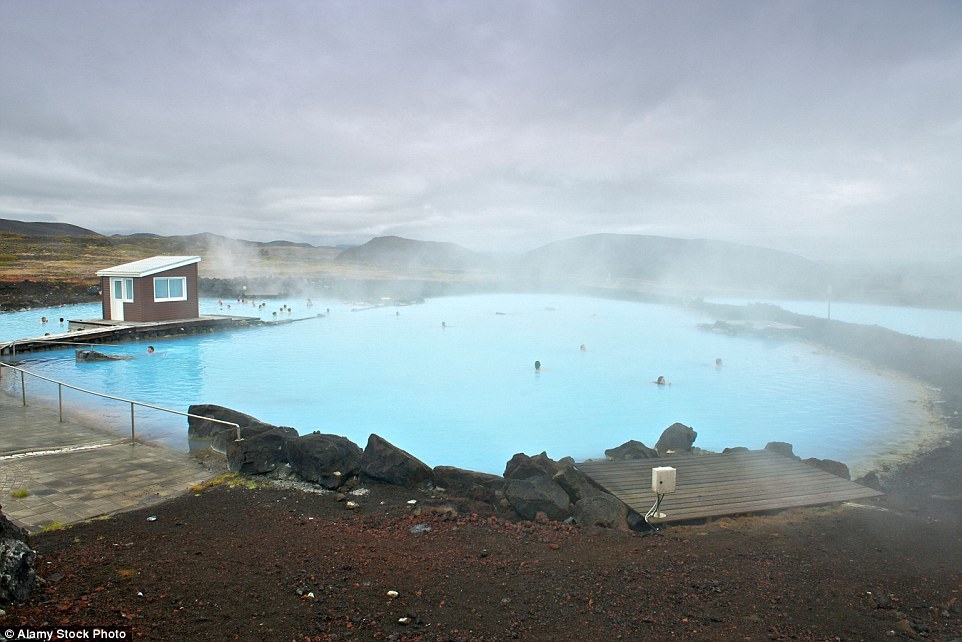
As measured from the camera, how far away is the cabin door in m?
19.2

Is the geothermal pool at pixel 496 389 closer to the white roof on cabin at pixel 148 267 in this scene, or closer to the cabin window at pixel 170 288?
the cabin window at pixel 170 288

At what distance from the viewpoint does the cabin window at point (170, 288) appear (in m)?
19.8

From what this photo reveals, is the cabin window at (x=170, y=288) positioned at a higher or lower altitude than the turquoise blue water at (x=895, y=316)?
higher

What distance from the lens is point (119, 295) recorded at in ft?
63.8

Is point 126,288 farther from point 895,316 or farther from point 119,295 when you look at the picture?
point 895,316

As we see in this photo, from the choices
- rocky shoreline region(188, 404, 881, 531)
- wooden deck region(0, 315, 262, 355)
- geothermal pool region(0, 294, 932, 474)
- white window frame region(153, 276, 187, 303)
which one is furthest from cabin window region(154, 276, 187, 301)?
rocky shoreline region(188, 404, 881, 531)

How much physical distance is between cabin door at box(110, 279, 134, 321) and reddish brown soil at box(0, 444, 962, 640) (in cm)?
1681

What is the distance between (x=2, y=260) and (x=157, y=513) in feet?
181

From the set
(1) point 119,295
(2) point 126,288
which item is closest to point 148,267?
(2) point 126,288

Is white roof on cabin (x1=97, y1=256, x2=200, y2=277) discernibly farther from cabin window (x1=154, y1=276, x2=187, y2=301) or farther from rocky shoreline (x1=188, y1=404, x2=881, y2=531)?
rocky shoreline (x1=188, y1=404, x2=881, y2=531)

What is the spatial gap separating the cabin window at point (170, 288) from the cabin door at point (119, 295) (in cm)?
78

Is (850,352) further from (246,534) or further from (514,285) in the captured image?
(514,285)

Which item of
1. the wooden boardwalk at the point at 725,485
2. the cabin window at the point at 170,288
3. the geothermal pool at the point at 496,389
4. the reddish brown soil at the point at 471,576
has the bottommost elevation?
the geothermal pool at the point at 496,389

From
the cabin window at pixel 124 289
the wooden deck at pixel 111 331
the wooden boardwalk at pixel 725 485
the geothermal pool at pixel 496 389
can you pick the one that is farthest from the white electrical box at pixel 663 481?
the cabin window at pixel 124 289
